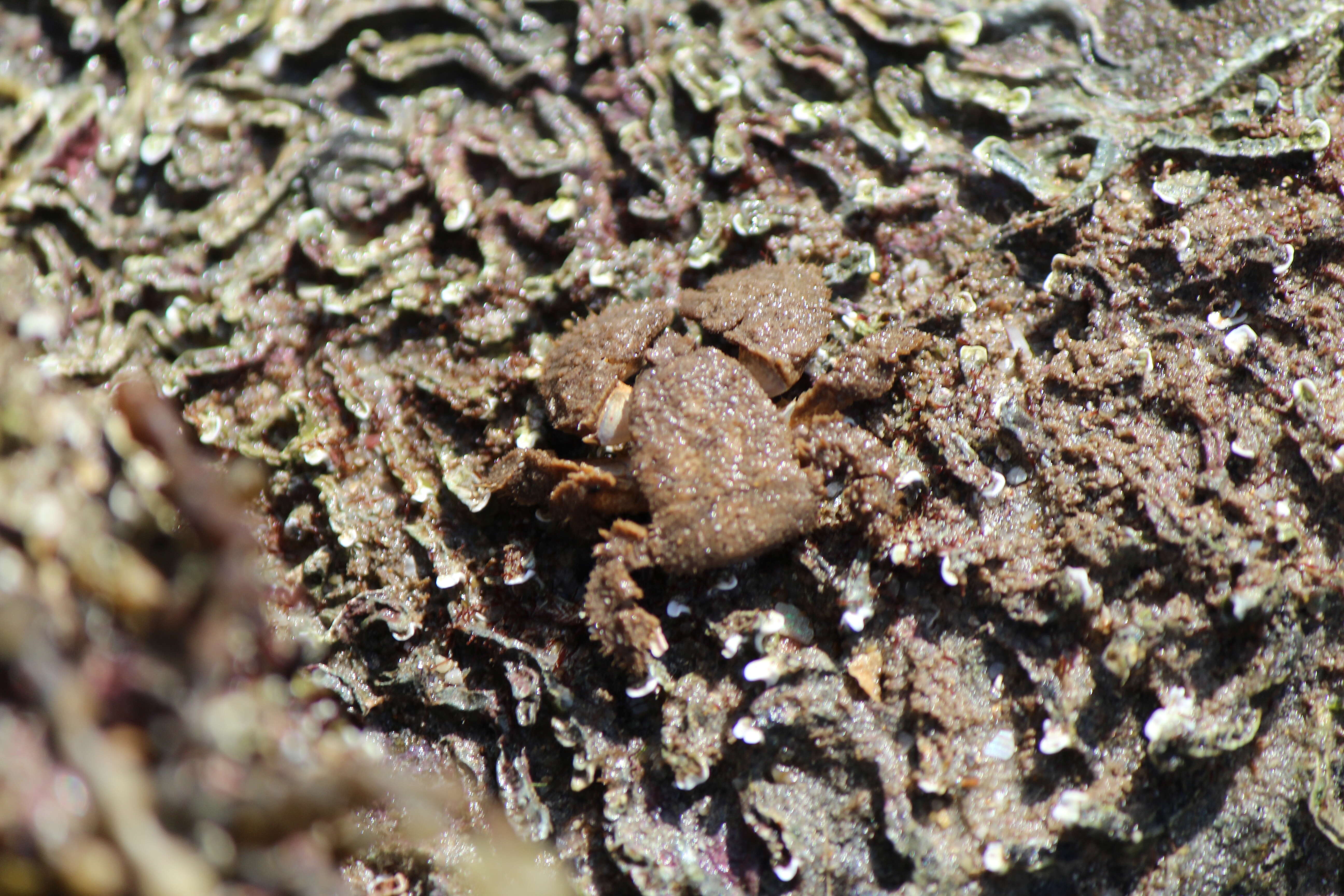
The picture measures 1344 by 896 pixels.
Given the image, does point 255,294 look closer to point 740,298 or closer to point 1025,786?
point 740,298

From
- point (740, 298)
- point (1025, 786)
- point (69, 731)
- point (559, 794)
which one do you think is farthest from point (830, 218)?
point (69, 731)

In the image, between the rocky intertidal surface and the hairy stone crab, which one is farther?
the hairy stone crab

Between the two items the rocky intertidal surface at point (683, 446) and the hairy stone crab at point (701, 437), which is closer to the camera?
the rocky intertidal surface at point (683, 446)
